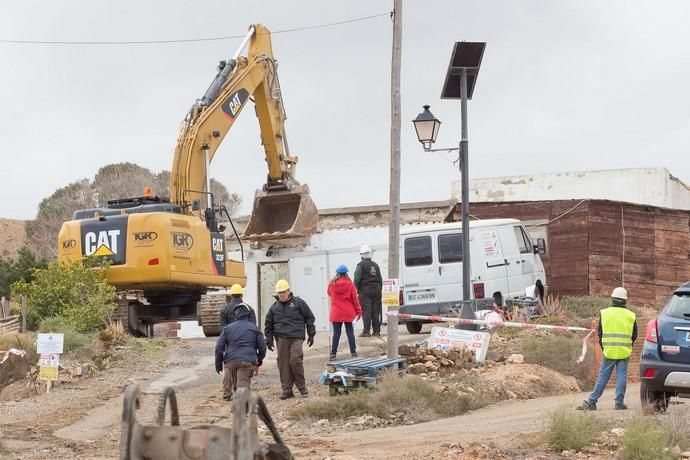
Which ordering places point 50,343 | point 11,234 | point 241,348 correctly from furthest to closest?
1. point 11,234
2. point 50,343
3. point 241,348

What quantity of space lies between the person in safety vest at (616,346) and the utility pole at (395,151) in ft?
14.4

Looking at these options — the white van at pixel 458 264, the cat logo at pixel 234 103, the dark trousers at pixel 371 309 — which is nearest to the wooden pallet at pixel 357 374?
the dark trousers at pixel 371 309

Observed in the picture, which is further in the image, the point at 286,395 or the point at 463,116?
the point at 463,116

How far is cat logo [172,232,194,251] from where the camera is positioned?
2211 centimetres

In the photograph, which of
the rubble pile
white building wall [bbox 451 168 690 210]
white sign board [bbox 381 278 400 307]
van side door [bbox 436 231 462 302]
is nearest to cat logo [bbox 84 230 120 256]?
van side door [bbox 436 231 462 302]

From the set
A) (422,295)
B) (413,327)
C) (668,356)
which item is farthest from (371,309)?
(668,356)

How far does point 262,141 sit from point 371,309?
6.36 metres

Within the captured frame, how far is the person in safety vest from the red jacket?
17.6 feet

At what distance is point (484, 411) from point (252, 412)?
7.91m

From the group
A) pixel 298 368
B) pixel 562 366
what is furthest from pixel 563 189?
pixel 298 368

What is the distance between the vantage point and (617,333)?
13.7 m

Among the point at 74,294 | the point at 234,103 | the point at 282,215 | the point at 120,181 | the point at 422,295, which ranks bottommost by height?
the point at 422,295

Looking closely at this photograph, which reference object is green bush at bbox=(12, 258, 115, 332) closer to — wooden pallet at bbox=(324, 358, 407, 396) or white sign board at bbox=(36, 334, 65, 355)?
white sign board at bbox=(36, 334, 65, 355)

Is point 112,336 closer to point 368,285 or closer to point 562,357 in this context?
point 368,285
